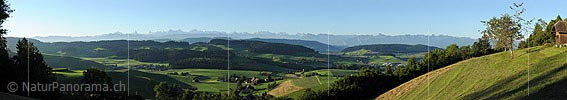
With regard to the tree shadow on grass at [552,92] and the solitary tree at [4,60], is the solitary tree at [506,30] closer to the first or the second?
the tree shadow on grass at [552,92]

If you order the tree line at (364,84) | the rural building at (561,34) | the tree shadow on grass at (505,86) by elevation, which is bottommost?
the tree line at (364,84)

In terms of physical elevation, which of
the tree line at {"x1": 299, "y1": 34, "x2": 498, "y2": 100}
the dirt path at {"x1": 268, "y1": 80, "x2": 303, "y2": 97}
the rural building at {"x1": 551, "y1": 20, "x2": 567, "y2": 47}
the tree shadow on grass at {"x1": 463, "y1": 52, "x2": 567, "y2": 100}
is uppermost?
the rural building at {"x1": 551, "y1": 20, "x2": 567, "y2": 47}

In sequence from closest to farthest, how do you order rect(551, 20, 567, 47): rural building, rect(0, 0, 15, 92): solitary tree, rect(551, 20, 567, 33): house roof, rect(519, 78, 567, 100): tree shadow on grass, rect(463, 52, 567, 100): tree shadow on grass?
1. rect(519, 78, 567, 100): tree shadow on grass
2. rect(463, 52, 567, 100): tree shadow on grass
3. rect(0, 0, 15, 92): solitary tree
4. rect(551, 20, 567, 47): rural building
5. rect(551, 20, 567, 33): house roof

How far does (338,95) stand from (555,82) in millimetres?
52585

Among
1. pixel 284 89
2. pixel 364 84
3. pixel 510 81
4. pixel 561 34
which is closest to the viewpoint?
pixel 510 81

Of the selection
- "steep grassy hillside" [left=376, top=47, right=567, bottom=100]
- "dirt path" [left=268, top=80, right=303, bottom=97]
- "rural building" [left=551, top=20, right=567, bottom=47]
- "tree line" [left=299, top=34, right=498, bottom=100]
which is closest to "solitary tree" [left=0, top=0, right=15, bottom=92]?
"steep grassy hillside" [left=376, top=47, right=567, bottom=100]

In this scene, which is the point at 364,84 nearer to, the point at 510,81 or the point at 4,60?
the point at 510,81

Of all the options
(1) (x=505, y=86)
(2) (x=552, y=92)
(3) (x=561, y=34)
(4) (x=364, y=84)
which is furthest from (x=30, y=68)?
(3) (x=561, y=34)

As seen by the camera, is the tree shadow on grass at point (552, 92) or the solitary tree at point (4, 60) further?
the solitary tree at point (4, 60)

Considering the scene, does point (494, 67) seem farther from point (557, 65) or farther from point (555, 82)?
point (555, 82)

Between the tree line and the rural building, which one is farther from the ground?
the rural building

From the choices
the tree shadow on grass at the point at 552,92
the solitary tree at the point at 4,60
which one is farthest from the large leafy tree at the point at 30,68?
the tree shadow on grass at the point at 552,92

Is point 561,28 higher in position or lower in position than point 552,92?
higher

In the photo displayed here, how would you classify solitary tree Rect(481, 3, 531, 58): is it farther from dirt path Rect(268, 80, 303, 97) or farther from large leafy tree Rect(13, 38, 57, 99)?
dirt path Rect(268, 80, 303, 97)
